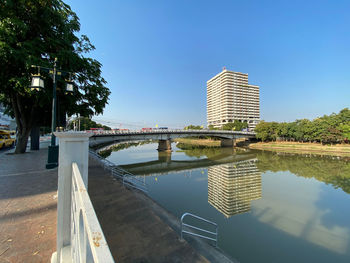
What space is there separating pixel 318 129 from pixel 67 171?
4799cm

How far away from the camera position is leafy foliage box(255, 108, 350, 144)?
33.5 m

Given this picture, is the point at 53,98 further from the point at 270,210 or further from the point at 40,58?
the point at 270,210

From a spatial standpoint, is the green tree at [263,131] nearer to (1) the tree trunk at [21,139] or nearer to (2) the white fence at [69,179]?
(1) the tree trunk at [21,139]

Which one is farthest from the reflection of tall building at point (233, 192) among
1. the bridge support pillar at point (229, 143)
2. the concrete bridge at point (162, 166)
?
the bridge support pillar at point (229, 143)

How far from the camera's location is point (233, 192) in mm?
11094

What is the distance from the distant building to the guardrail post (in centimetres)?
10038

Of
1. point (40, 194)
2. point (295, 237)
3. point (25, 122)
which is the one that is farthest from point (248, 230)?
point (25, 122)

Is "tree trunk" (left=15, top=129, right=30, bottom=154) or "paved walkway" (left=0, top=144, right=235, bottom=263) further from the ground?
"tree trunk" (left=15, top=129, right=30, bottom=154)

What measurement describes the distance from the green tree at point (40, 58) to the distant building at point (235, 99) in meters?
92.4

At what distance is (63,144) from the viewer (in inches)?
71.7

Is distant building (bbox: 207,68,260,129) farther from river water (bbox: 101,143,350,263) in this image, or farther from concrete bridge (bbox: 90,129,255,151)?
river water (bbox: 101,143,350,263)

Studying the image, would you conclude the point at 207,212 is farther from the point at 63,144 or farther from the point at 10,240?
the point at 63,144

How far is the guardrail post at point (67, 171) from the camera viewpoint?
188cm

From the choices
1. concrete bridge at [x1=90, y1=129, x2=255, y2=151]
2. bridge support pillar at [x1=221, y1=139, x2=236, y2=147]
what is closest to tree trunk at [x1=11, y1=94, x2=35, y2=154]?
concrete bridge at [x1=90, y1=129, x2=255, y2=151]
